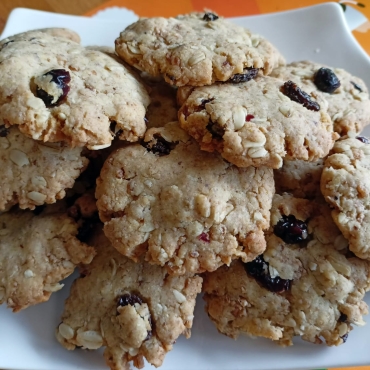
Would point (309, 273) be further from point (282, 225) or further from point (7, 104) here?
point (7, 104)

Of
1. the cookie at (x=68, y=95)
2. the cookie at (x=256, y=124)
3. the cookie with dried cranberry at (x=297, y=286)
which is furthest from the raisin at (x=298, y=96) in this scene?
the cookie at (x=68, y=95)

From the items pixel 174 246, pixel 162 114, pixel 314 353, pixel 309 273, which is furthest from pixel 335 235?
pixel 162 114

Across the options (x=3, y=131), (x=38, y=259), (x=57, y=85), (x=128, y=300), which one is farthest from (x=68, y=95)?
(x=128, y=300)

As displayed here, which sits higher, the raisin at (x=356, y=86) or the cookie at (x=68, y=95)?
the cookie at (x=68, y=95)

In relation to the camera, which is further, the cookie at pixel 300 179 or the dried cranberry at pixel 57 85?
the cookie at pixel 300 179

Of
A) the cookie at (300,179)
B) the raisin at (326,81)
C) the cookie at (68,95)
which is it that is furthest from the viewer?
the raisin at (326,81)

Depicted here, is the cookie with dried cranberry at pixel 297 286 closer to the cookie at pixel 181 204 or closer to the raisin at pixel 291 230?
the raisin at pixel 291 230
